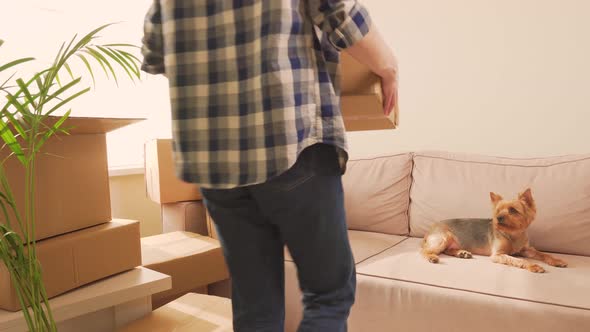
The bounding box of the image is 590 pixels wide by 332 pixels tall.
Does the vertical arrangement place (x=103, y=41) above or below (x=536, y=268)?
above

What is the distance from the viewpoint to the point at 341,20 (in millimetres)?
690

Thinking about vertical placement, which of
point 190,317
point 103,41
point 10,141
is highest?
point 103,41

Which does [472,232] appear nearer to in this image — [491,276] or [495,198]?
[495,198]

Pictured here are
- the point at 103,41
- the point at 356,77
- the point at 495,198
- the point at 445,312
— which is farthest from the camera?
the point at 103,41

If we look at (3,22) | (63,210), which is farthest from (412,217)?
(3,22)

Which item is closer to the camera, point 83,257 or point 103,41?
point 83,257

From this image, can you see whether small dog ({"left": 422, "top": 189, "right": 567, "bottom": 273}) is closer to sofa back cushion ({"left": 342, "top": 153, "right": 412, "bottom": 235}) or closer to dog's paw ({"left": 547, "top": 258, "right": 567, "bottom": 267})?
dog's paw ({"left": 547, "top": 258, "right": 567, "bottom": 267})

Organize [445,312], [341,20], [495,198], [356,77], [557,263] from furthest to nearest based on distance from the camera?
[495,198] → [557,263] → [445,312] → [356,77] → [341,20]

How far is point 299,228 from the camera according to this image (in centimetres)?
72

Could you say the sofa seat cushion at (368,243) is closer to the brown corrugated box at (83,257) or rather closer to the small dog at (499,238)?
the small dog at (499,238)

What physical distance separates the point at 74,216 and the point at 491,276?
1.29m

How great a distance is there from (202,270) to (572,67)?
182 cm

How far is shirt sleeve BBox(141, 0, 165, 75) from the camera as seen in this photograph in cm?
81

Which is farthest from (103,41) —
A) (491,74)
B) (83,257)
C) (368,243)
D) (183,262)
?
(491,74)
